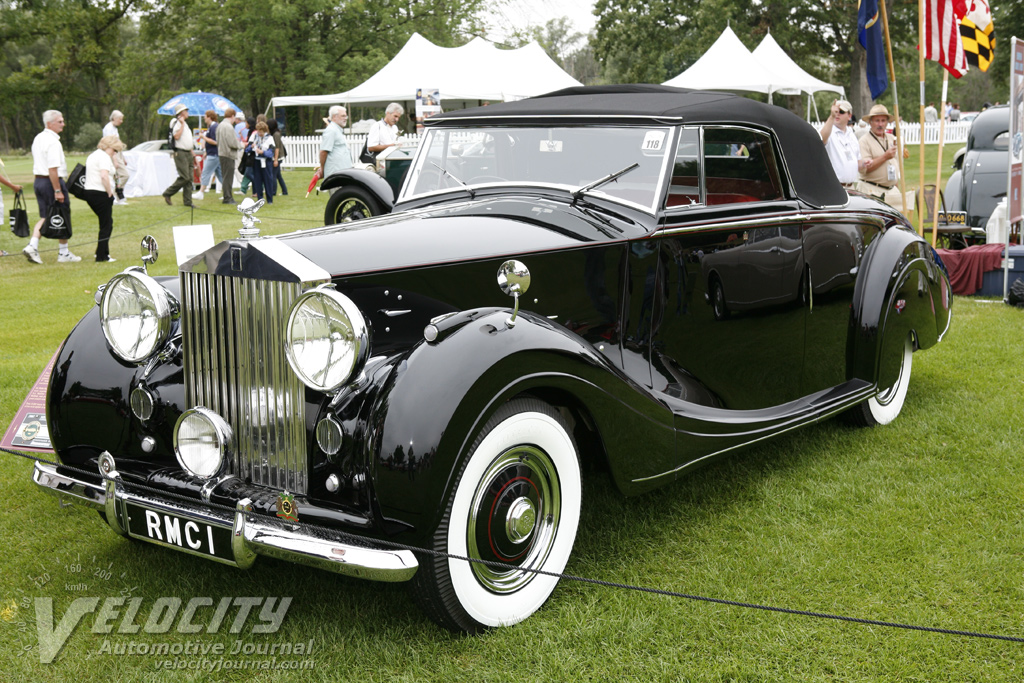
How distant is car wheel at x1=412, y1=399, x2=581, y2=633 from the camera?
8.39 ft

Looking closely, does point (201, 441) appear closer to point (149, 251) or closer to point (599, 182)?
point (149, 251)

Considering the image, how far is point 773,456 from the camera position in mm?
4430

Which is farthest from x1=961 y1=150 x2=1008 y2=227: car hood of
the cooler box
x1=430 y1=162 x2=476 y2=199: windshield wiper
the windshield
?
x1=430 y1=162 x2=476 y2=199: windshield wiper

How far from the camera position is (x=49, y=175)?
10.6 m

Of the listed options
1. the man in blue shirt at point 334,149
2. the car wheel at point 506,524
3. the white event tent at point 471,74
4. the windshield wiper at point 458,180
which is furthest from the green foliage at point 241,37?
the car wheel at point 506,524

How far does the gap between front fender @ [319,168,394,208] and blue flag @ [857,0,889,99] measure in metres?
4.76

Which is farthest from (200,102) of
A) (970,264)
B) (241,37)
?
(970,264)

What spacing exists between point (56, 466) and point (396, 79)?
63.7 feet

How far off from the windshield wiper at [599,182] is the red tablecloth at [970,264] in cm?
592

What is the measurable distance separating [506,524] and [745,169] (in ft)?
7.56

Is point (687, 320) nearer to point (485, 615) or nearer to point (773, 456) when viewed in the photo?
point (773, 456)

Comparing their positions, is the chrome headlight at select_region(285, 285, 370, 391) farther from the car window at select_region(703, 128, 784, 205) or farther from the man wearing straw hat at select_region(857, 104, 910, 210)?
the man wearing straw hat at select_region(857, 104, 910, 210)

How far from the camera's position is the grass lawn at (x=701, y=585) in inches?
104

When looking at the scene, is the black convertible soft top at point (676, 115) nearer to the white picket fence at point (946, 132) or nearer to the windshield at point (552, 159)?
the windshield at point (552, 159)
